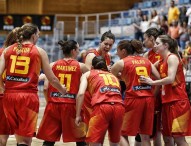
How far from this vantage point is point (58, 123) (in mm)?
8805

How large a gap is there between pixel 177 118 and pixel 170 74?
0.68 m

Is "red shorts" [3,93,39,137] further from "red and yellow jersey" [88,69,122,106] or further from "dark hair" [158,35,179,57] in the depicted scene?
"dark hair" [158,35,179,57]

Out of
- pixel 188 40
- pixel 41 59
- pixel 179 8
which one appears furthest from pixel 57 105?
pixel 179 8

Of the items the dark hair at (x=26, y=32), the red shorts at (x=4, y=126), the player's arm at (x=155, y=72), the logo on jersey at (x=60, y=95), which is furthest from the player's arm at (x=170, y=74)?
the red shorts at (x=4, y=126)

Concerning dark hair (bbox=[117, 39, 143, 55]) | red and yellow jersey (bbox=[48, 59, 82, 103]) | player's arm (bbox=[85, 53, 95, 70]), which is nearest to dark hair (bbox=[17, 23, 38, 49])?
red and yellow jersey (bbox=[48, 59, 82, 103])

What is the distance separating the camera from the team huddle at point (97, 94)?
304 inches

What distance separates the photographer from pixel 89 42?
1070 inches

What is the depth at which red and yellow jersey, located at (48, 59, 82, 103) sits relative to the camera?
8805 mm

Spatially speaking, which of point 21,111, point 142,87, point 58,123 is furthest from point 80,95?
point 142,87

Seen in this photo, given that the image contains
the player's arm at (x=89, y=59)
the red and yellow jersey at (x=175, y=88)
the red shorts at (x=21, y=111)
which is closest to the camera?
the red shorts at (x=21, y=111)

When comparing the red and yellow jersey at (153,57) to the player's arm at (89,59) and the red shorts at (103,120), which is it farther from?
the red shorts at (103,120)

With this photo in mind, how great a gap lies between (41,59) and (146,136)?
209 cm

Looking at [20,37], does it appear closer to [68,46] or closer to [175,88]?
[68,46]

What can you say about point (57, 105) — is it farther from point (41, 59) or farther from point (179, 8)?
point (179, 8)
